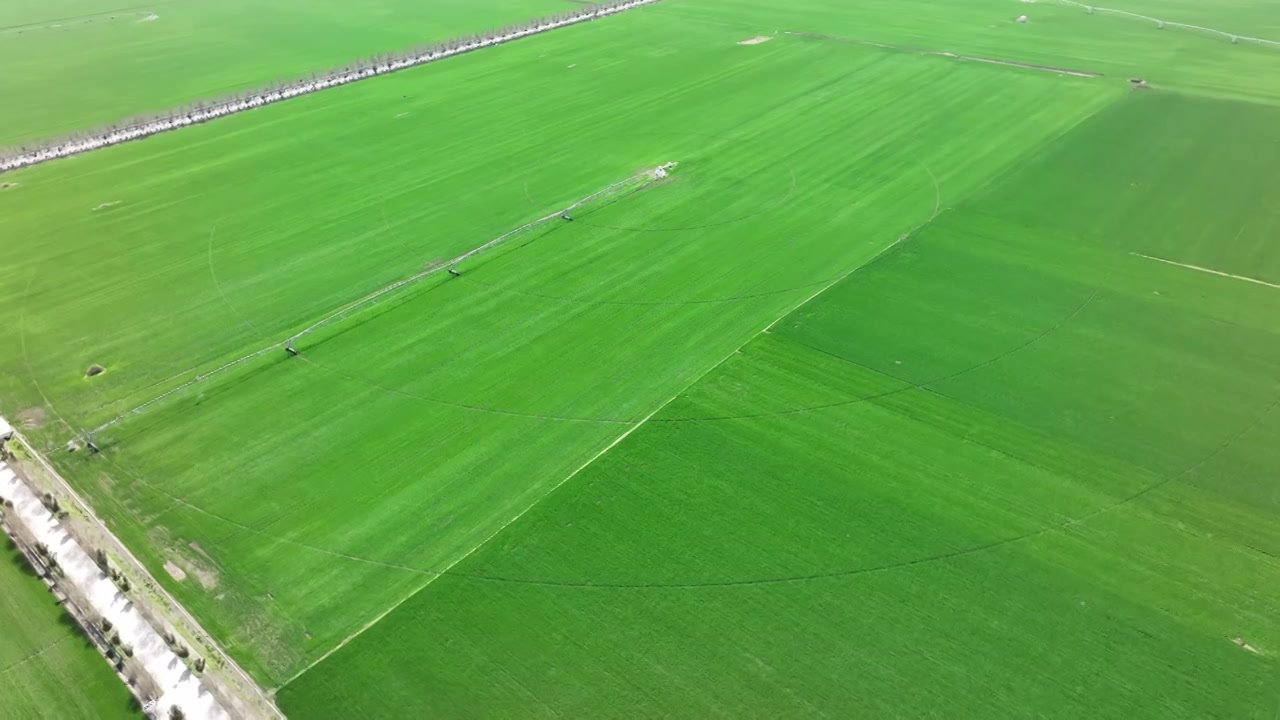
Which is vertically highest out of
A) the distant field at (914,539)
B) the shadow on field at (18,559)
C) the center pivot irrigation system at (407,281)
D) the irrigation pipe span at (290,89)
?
the irrigation pipe span at (290,89)

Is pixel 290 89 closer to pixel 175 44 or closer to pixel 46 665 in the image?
pixel 175 44

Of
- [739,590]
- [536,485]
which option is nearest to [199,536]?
[536,485]

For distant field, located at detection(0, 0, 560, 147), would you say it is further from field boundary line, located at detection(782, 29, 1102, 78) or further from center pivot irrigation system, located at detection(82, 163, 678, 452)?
center pivot irrigation system, located at detection(82, 163, 678, 452)

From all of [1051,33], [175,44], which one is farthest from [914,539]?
[175,44]

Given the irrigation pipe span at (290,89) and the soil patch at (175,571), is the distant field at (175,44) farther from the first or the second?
the soil patch at (175,571)

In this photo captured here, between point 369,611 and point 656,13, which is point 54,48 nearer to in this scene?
point 656,13

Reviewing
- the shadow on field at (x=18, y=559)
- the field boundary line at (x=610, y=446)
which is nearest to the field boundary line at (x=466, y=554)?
the field boundary line at (x=610, y=446)
